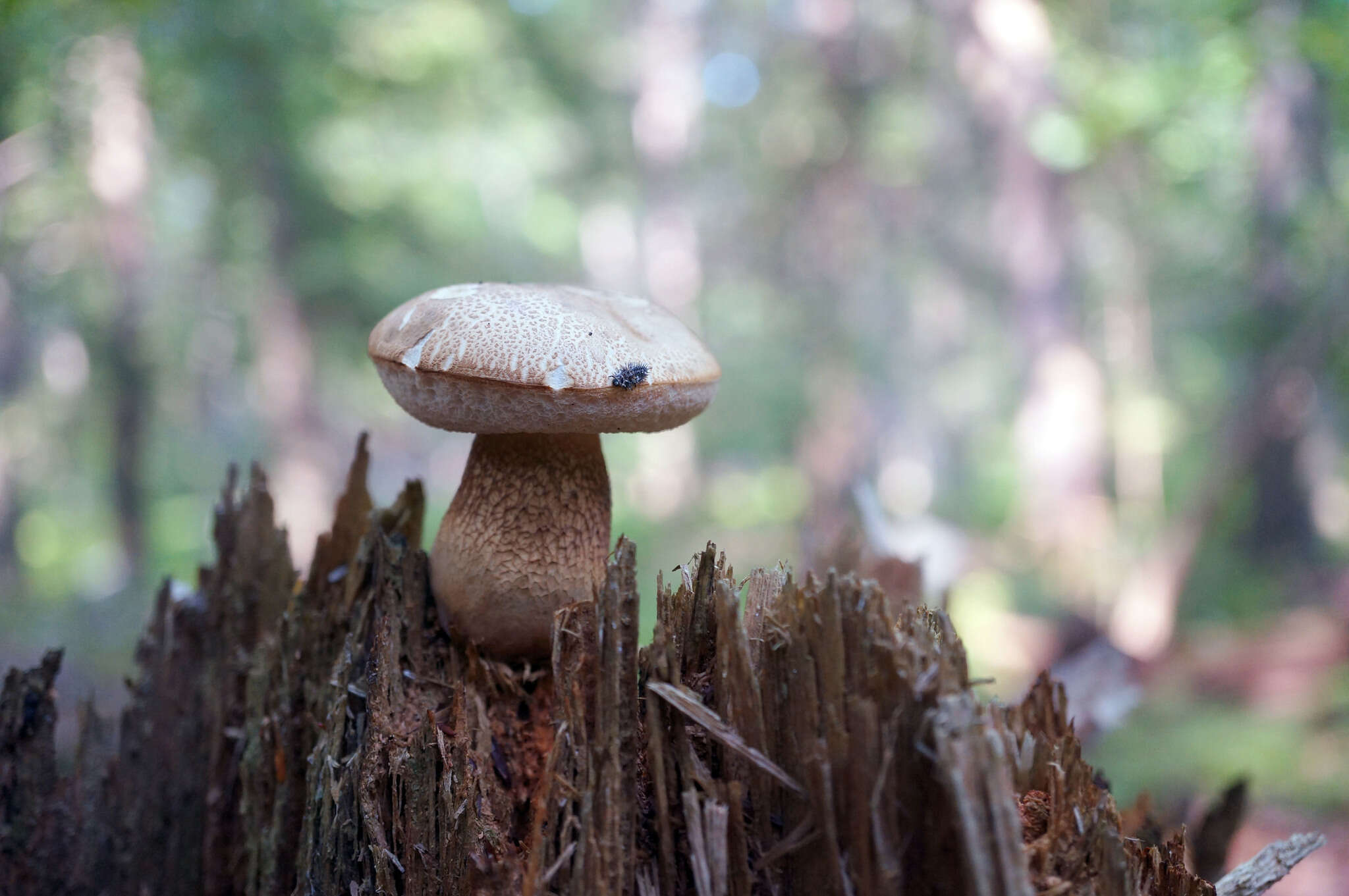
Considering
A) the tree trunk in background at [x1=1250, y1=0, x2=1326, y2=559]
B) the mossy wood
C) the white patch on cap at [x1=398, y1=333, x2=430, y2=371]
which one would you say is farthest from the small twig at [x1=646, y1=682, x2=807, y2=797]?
the tree trunk in background at [x1=1250, y1=0, x2=1326, y2=559]

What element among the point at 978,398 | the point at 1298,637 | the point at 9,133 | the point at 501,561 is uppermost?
the point at 978,398

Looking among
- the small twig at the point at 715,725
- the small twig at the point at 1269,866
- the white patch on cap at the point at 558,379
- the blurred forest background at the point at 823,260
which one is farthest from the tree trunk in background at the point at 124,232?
the small twig at the point at 1269,866

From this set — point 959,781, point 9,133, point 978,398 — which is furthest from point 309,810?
point 978,398

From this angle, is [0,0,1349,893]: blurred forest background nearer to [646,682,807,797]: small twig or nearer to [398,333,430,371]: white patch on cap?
[646,682,807,797]: small twig

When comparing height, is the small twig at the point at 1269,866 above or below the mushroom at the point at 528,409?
below

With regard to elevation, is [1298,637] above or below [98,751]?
above

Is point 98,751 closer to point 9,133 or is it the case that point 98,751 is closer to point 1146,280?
point 9,133

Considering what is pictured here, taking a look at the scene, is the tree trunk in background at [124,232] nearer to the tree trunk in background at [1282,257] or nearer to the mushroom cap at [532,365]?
the mushroom cap at [532,365]
